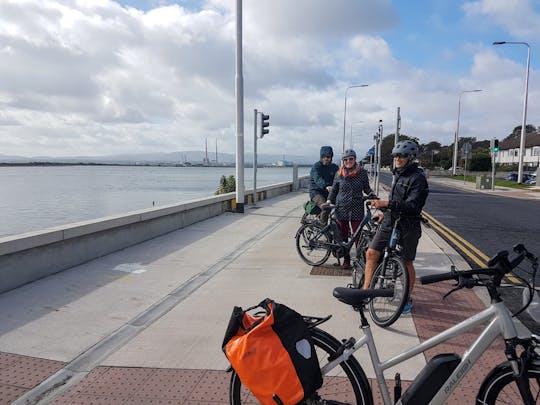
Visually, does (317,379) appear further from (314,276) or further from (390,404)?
(314,276)

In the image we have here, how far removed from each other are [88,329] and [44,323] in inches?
18.5

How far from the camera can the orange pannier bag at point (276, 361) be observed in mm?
2203

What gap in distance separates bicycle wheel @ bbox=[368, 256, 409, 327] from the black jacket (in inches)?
17.2

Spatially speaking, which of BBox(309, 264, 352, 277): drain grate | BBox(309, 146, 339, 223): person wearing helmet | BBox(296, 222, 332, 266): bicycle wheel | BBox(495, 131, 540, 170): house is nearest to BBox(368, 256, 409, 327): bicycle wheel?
BBox(309, 264, 352, 277): drain grate

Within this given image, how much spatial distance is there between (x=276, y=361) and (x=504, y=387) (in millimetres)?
1127

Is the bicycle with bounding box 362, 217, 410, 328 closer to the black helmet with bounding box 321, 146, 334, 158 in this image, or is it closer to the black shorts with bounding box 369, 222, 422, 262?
the black shorts with bounding box 369, 222, 422, 262

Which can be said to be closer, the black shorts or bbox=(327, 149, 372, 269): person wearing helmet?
the black shorts

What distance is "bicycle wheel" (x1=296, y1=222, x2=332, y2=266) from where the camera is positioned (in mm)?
6594

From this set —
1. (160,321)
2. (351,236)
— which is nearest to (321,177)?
(351,236)

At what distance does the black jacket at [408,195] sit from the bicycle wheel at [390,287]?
44cm

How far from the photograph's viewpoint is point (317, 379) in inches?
88.7

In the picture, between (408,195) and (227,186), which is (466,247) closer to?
(408,195)

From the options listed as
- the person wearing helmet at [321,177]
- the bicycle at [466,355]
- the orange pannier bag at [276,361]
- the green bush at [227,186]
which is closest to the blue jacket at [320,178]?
the person wearing helmet at [321,177]

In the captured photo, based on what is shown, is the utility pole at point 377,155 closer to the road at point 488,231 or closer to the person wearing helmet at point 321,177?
the road at point 488,231
